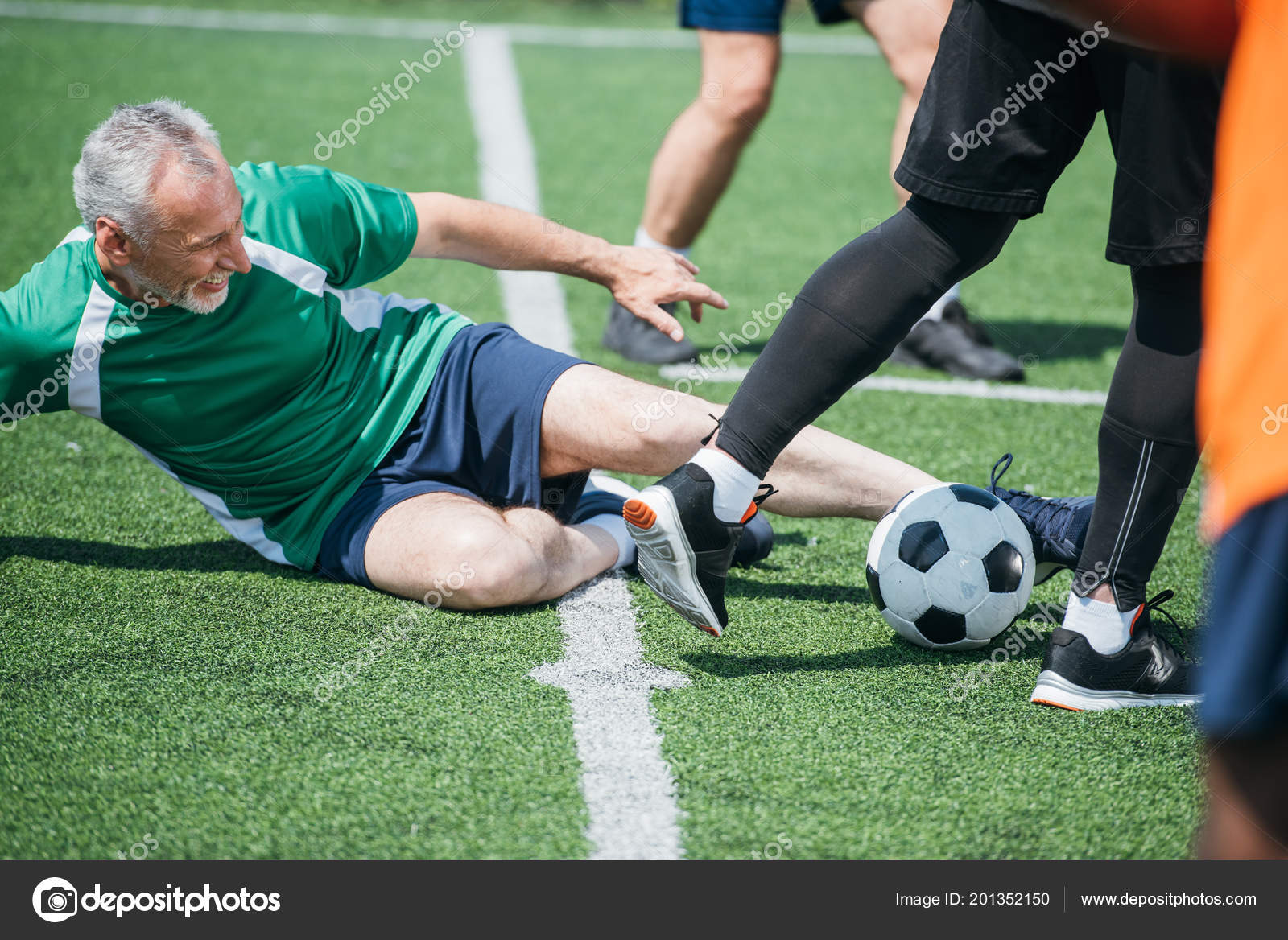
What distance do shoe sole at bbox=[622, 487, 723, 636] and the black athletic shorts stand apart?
773mm

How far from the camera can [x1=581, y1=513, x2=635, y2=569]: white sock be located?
3225mm

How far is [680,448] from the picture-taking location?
296 cm

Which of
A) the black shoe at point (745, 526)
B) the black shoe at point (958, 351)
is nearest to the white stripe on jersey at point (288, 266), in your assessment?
the black shoe at point (745, 526)

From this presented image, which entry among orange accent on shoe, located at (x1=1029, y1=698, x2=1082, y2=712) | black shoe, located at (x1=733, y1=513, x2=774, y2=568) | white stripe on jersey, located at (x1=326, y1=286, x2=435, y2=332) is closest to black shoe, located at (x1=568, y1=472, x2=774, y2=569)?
black shoe, located at (x1=733, y1=513, x2=774, y2=568)

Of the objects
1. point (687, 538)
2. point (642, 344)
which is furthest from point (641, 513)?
point (642, 344)

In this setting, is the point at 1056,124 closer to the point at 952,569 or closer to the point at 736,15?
the point at 952,569

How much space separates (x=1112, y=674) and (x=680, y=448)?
3.56 ft

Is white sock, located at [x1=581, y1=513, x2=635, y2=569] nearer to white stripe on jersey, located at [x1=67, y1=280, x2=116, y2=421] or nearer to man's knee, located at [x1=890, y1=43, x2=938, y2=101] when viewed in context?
white stripe on jersey, located at [x1=67, y1=280, x2=116, y2=421]

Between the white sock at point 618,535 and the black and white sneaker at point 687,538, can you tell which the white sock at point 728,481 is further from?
the white sock at point 618,535

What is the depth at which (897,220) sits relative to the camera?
2387mm

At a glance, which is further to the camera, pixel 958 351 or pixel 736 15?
pixel 958 351
